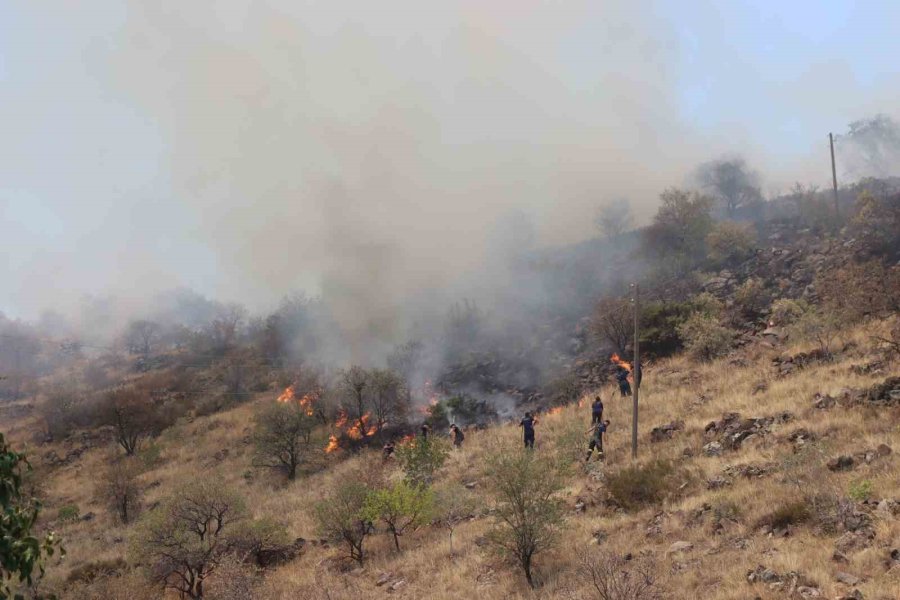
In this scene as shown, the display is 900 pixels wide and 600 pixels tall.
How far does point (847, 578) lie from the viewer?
646 cm

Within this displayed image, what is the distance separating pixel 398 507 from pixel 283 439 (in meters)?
13.7

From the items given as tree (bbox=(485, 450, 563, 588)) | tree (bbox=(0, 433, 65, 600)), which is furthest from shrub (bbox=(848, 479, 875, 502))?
tree (bbox=(0, 433, 65, 600))

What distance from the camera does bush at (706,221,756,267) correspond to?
1351 inches

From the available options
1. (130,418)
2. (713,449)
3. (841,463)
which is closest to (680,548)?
(841,463)

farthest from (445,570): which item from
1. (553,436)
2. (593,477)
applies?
(553,436)

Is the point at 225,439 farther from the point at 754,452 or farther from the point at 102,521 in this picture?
the point at 754,452

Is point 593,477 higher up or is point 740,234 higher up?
point 740,234

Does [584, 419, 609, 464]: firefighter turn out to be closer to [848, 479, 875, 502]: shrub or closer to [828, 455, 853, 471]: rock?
[828, 455, 853, 471]: rock

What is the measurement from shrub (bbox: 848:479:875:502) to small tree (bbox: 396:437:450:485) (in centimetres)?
1180


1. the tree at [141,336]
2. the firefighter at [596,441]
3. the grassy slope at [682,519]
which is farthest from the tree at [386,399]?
the tree at [141,336]

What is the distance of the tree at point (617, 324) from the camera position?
93.9 feet

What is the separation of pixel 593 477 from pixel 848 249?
2305cm

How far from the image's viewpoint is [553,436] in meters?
18.6

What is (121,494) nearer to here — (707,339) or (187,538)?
(187,538)
